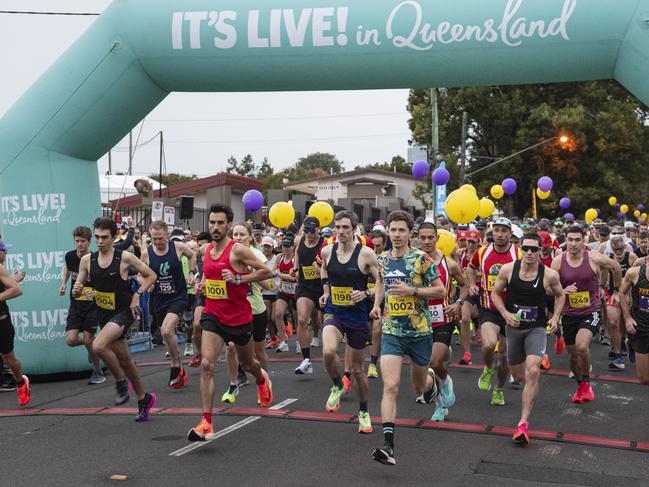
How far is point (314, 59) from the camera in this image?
30.5 ft

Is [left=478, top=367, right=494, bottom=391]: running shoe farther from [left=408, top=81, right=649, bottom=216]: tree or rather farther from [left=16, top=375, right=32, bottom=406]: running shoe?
[left=408, top=81, right=649, bottom=216]: tree

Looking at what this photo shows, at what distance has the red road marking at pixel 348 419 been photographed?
706 cm

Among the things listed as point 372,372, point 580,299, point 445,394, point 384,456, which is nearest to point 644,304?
point 580,299

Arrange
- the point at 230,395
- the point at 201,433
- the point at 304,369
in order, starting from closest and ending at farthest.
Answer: the point at 201,433 < the point at 230,395 < the point at 304,369

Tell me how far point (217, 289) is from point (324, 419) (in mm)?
1674

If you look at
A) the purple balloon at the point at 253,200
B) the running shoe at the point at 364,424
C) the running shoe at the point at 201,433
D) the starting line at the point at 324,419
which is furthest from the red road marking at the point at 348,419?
the purple balloon at the point at 253,200

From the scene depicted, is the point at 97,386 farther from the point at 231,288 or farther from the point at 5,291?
the point at 231,288

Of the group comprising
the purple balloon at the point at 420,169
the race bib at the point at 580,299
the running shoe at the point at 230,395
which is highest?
the purple balloon at the point at 420,169

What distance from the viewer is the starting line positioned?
705 centimetres

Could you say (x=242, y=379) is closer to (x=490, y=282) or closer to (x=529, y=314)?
(x=490, y=282)

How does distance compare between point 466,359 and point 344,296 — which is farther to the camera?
point 466,359

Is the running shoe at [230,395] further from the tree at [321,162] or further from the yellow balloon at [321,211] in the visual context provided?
the tree at [321,162]

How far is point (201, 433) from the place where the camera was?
6.70 m

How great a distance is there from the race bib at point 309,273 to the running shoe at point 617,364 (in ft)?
14.1
